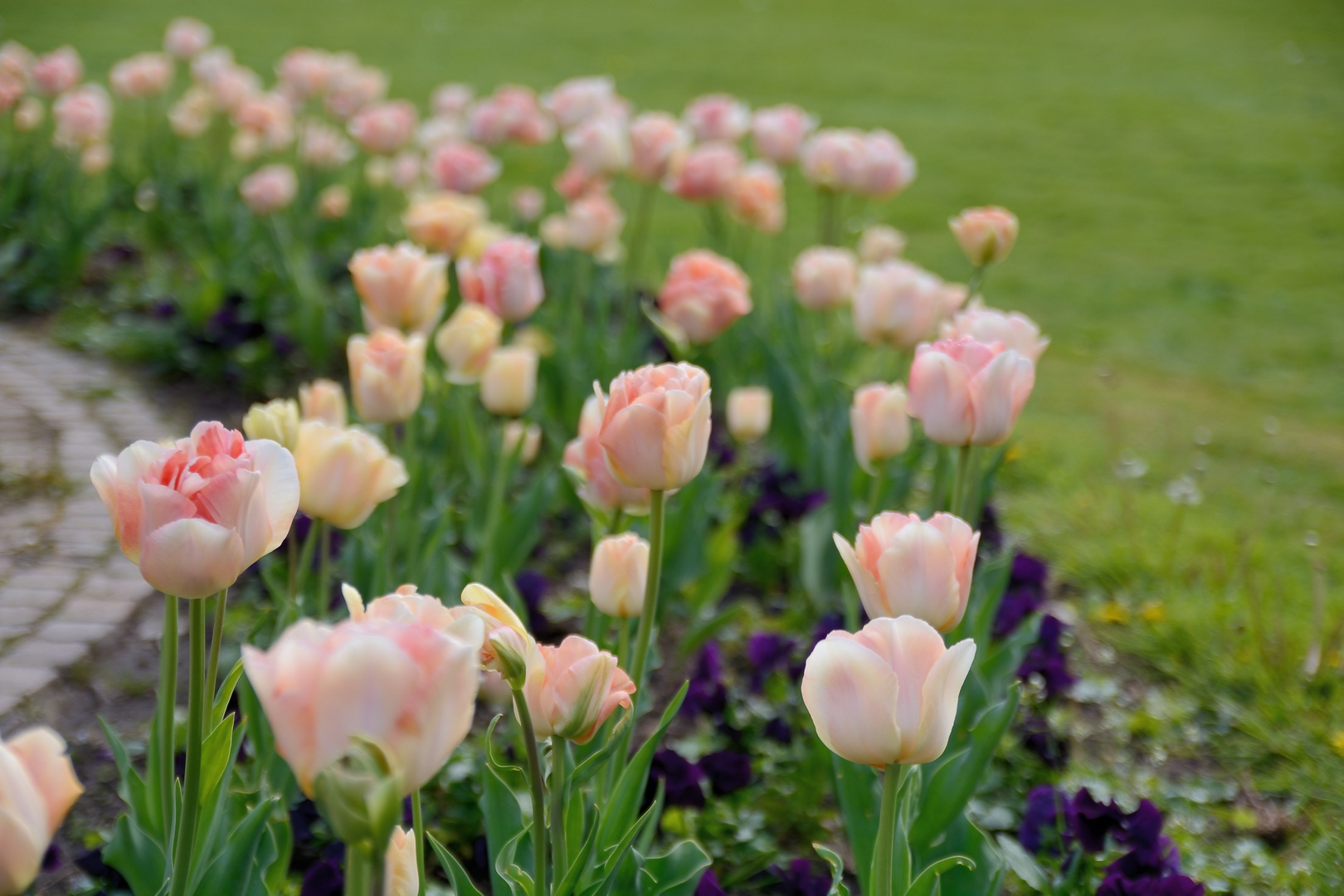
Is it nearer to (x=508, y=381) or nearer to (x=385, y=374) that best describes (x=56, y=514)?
(x=508, y=381)

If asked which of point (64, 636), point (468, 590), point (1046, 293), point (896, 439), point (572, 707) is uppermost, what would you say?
point (468, 590)

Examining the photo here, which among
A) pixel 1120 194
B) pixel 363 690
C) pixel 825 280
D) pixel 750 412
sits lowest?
pixel 1120 194

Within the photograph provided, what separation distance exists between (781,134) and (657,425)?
9.38 ft

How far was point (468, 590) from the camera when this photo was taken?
1120mm

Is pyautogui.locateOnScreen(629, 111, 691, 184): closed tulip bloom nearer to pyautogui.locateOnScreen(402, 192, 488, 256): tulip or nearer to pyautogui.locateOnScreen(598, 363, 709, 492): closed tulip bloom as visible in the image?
pyautogui.locateOnScreen(402, 192, 488, 256): tulip

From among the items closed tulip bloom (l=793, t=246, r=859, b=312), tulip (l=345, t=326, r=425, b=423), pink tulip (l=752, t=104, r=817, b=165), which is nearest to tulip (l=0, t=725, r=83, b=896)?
tulip (l=345, t=326, r=425, b=423)

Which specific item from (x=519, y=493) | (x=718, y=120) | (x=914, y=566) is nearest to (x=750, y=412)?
(x=519, y=493)

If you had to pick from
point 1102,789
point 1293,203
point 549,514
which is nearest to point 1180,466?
point 1102,789

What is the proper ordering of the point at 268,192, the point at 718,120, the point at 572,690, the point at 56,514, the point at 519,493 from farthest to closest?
the point at 268,192 < the point at 718,120 < the point at 519,493 < the point at 56,514 < the point at 572,690

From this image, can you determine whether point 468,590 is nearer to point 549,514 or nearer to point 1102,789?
point 1102,789

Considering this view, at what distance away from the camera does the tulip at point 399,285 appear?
6.94 feet

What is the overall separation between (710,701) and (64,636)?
1289 mm

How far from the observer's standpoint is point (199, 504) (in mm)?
1041

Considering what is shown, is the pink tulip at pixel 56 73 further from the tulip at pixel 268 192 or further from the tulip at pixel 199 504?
the tulip at pixel 199 504
